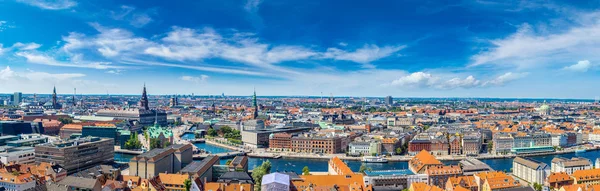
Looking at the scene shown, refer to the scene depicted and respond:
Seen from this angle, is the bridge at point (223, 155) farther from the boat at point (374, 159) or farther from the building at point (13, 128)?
the building at point (13, 128)

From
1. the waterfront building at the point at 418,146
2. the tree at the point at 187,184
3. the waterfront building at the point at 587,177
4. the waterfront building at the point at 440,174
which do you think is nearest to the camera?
the tree at the point at 187,184

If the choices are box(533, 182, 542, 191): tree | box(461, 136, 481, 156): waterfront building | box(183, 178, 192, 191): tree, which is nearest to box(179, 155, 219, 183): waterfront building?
box(183, 178, 192, 191): tree

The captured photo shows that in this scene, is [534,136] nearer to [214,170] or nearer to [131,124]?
[214,170]

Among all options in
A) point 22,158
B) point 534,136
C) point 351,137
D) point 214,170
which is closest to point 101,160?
point 22,158

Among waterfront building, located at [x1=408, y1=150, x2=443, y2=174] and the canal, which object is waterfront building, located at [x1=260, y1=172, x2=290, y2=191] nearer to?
waterfront building, located at [x1=408, y1=150, x2=443, y2=174]

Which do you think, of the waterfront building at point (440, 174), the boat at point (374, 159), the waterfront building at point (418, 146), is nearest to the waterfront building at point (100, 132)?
the boat at point (374, 159)

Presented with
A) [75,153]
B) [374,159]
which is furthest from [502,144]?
[75,153]

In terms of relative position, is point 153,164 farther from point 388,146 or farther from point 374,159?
point 388,146
